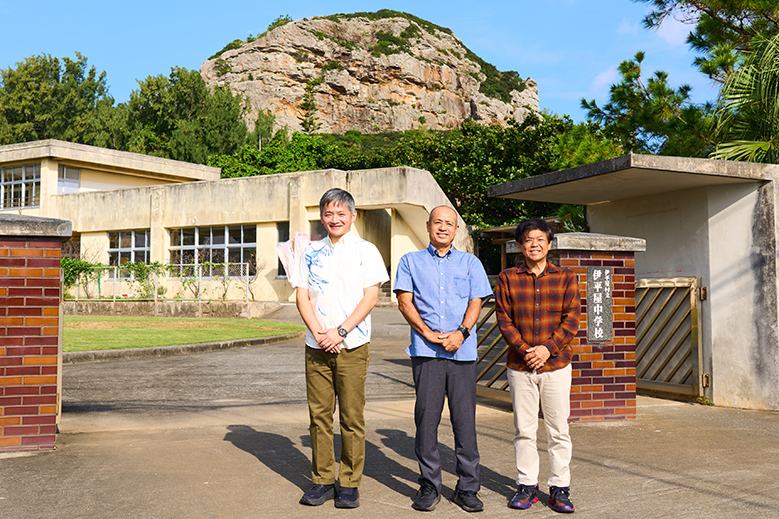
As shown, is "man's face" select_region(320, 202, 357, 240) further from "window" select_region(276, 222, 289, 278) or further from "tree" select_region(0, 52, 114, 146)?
"tree" select_region(0, 52, 114, 146)

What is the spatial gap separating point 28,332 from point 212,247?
21.8m

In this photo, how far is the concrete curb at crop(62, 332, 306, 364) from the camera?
35.8 feet

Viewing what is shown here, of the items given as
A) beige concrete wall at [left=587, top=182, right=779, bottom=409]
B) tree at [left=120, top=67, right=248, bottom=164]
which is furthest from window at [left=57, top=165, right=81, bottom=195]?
beige concrete wall at [left=587, top=182, right=779, bottom=409]

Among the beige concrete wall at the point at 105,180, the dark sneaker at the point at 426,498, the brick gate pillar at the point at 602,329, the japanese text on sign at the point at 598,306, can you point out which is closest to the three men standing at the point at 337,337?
the dark sneaker at the point at 426,498

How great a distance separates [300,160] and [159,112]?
16224mm

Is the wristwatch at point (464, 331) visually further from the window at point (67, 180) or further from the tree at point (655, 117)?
the window at point (67, 180)

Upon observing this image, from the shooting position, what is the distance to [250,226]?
84.3 ft

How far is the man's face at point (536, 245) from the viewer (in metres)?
4.19

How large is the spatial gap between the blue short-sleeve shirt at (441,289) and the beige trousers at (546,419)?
0.39 meters

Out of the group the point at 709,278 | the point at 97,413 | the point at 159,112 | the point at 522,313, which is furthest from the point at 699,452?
the point at 159,112

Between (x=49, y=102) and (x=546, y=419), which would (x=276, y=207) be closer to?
(x=546, y=419)

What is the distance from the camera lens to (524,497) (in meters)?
3.94

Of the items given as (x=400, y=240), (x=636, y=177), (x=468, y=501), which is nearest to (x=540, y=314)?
(x=468, y=501)

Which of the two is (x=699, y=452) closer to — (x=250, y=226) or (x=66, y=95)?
(x=250, y=226)
